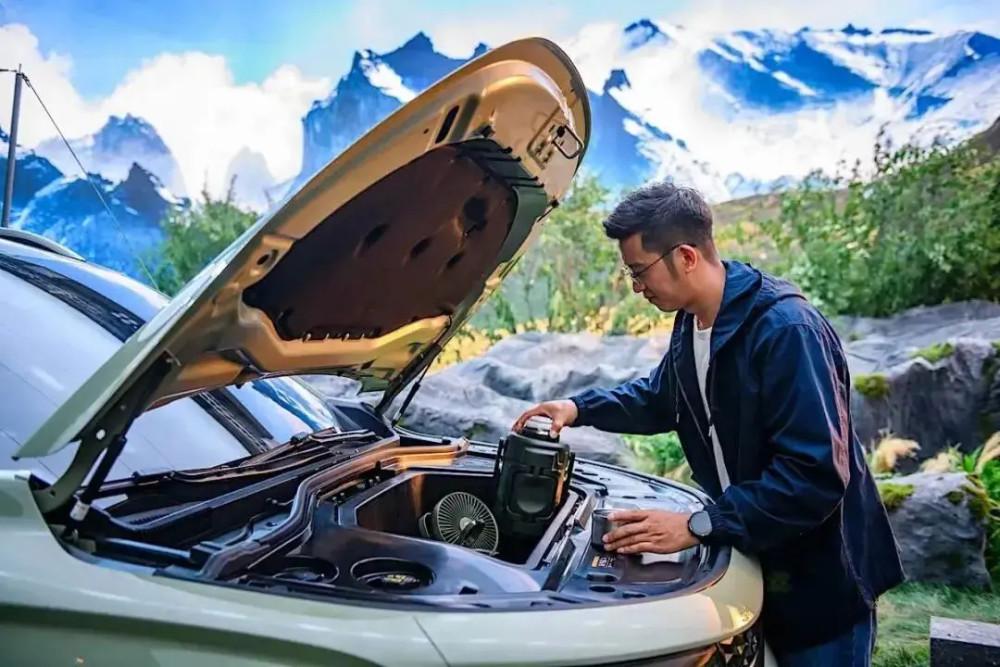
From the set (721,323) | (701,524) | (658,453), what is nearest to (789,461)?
(701,524)

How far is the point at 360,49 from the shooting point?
839 centimetres

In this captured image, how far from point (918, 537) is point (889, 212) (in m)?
4.55

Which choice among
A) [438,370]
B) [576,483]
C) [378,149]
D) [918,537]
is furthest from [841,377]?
[438,370]

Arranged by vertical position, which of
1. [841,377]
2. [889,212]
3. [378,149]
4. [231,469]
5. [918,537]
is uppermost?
[889,212]

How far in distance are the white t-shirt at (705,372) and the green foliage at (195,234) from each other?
→ 7440 millimetres

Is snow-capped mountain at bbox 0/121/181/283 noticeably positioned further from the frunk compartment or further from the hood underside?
the frunk compartment

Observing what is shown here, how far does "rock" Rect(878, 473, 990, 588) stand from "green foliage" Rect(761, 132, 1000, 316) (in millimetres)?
3742

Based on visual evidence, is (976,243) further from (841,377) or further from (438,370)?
(841,377)

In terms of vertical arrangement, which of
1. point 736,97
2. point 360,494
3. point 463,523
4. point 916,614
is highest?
point 736,97

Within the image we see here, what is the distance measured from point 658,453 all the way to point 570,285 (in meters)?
3.13

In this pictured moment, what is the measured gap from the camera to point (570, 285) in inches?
362

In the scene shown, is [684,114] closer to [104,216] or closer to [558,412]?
[104,216]

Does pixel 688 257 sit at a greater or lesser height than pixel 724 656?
greater

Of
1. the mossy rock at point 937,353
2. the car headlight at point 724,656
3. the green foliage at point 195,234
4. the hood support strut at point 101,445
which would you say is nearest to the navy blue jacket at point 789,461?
the car headlight at point 724,656
